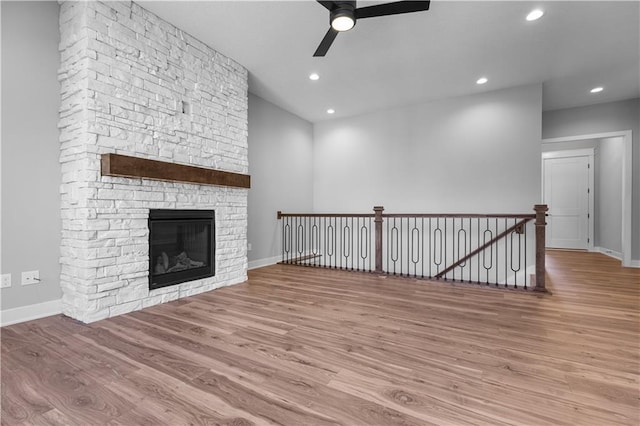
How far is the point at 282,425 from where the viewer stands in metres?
1.29

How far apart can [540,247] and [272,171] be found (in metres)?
4.26

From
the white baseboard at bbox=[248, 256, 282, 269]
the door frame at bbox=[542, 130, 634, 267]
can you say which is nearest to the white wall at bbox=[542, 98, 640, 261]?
the door frame at bbox=[542, 130, 634, 267]

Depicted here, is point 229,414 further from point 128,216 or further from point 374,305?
point 128,216

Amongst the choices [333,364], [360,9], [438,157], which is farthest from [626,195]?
[333,364]

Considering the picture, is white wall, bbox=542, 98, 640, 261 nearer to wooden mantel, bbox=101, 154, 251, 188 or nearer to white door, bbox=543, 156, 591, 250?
white door, bbox=543, 156, 591, 250

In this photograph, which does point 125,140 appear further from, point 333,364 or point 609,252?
point 609,252

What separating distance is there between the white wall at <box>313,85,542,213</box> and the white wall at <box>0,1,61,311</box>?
4606 millimetres

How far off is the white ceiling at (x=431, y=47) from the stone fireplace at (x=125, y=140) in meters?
0.45

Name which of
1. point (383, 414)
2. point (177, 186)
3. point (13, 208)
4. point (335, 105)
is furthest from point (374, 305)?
point (335, 105)

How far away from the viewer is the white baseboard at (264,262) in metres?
5.02

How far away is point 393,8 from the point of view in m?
2.38

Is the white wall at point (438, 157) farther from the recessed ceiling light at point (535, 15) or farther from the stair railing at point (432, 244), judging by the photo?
the recessed ceiling light at point (535, 15)

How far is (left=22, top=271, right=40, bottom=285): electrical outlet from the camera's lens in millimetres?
2539

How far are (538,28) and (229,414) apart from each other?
448cm
